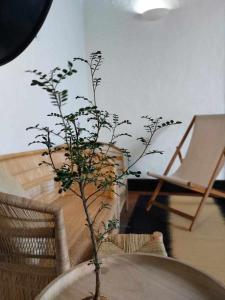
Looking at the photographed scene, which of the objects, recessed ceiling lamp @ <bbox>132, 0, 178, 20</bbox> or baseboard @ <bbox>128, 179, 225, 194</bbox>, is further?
baseboard @ <bbox>128, 179, 225, 194</bbox>

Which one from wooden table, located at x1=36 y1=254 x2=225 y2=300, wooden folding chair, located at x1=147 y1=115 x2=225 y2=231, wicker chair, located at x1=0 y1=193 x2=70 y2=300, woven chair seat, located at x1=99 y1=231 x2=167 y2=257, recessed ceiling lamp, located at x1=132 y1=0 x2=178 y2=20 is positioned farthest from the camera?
recessed ceiling lamp, located at x1=132 y1=0 x2=178 y2=20

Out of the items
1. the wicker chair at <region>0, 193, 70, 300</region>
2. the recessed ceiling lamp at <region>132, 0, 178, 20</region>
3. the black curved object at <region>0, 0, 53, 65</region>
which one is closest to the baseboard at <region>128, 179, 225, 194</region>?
the recessed ceiling lamp at <region>132, 0, 178, 20</region>

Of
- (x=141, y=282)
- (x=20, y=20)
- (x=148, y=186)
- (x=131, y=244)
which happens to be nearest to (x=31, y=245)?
(x=141, y=282)

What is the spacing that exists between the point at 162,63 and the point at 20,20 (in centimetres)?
226

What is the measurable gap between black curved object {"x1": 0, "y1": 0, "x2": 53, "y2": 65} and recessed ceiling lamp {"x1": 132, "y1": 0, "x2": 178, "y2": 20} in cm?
219

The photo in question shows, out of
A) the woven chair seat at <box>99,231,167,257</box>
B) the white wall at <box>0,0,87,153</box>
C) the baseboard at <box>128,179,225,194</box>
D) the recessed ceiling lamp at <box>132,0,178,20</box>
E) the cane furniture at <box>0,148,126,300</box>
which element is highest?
the recessed ceiling lamp at <box>132,0,178,20</box>

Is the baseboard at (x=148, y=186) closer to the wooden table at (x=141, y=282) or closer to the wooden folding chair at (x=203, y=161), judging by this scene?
the wooden folding chair at (x=203, y=161)

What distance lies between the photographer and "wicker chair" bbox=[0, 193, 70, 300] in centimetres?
93

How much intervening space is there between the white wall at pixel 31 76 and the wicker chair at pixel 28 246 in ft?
2.52

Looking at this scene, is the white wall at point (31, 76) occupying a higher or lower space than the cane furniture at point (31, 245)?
higher

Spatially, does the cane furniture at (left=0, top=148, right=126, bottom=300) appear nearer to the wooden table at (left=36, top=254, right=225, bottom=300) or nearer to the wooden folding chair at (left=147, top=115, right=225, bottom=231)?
the wooden table at (left=36, top=254, right=225, bottom=300)

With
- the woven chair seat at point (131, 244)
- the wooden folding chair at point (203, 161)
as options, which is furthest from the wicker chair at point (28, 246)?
the wooden folding chair at point (203, 161)

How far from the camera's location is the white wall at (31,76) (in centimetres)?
171

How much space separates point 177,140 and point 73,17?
1846 millimetres
